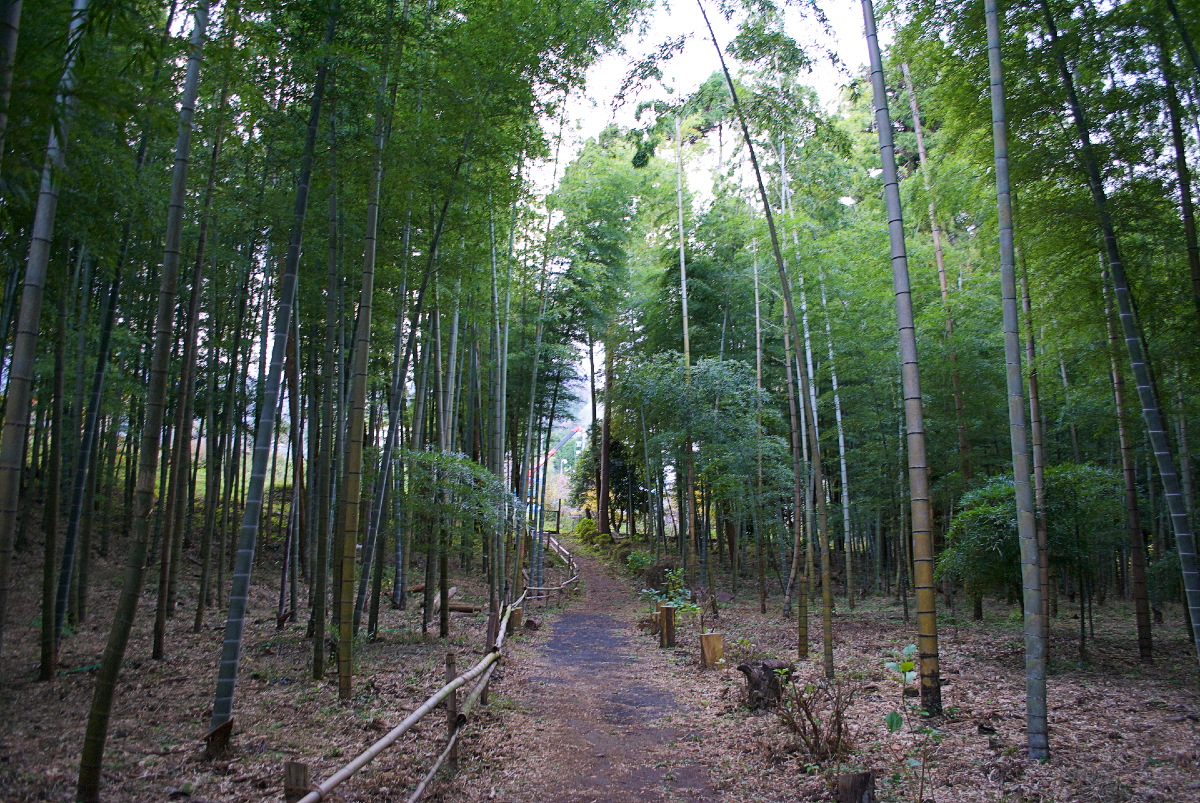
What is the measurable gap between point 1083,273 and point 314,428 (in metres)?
7.27

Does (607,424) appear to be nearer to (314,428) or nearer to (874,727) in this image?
(314,428)

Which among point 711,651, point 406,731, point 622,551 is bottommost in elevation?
point 711,651

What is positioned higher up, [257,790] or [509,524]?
[509,524]

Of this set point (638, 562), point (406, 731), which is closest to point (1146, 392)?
point (406, 731)

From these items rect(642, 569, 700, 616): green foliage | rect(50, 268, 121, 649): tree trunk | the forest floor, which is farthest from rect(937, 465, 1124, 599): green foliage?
rect(50, 268, 121, 649): tree trunk

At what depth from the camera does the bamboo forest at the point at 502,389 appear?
2.73 metres

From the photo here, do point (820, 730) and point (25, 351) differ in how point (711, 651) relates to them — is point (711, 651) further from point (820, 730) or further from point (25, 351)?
point (25, 351)

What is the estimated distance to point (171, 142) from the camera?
430 centimetres

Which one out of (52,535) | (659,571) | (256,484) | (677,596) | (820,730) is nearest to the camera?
(820,730)

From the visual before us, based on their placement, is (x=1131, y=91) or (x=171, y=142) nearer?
(x=1131, y=91)

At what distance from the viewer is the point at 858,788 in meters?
2.47

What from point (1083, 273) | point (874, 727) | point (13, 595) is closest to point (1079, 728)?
point (874, 727)

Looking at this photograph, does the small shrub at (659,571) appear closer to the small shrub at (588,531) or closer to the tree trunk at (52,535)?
the small shrub at (588,531)

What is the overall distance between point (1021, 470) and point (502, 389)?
13.9 feet
